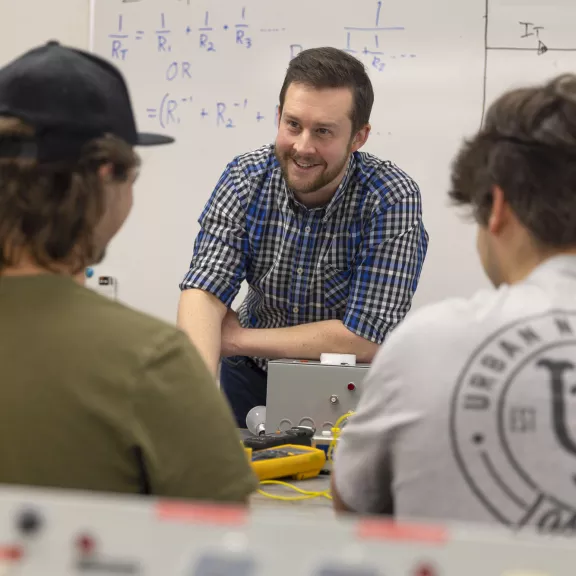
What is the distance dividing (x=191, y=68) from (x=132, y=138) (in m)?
2.28

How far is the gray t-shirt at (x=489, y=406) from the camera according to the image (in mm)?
960

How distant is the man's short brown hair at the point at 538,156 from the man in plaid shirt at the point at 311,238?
1208 millimetres

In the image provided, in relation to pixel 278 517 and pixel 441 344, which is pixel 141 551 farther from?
pixel 441 344

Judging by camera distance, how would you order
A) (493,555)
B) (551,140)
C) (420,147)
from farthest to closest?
(420,147), (551,140), (493,555)

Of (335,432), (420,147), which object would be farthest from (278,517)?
(420,147)

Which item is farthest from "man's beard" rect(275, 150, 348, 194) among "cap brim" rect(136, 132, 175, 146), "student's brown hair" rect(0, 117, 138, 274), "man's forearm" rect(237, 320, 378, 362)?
"student's brown hair" rect(0, 117, 138, 274)

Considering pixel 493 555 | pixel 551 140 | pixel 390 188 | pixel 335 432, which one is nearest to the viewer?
pixel 493 555

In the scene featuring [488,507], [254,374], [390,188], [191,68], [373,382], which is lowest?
[254,374]

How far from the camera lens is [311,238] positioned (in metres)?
2.43

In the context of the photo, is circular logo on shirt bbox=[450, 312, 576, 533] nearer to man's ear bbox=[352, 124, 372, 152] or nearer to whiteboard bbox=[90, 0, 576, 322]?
man's ear bbox=[352, 124, 372, 152]

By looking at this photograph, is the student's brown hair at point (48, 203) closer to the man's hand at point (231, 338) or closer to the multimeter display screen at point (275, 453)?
the multimeter display screen at point (275, 453)

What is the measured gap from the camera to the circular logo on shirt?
3.15ft

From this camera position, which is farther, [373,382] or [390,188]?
[390,188]

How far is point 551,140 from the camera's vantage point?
1.06m
